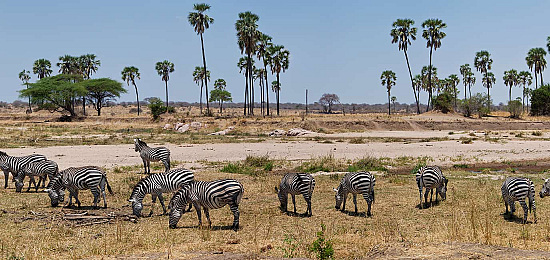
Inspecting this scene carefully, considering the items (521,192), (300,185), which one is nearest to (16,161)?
(300,185)

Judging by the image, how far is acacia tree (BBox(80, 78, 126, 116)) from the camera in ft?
323

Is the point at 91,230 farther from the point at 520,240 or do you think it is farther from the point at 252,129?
the point at 252,129

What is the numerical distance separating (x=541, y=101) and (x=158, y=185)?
8782 centimetres

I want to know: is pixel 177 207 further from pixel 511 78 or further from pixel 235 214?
pixel 511 78

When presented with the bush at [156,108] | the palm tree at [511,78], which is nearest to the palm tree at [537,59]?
the palm tree at [511,78]

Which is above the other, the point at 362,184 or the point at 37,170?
the point at 37,170

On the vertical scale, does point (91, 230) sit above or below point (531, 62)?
below

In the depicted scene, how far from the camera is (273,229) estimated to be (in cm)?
1183

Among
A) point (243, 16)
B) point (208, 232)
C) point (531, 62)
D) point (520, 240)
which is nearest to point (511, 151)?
point (520, 240)

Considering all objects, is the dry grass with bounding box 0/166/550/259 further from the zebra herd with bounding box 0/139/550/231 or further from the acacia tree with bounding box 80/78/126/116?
the acacia tree with bounding box 80/78/126/116

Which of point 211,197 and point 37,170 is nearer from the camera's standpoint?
point 211,197

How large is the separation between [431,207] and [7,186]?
1649 centimetres

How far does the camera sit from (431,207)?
14.6 meters

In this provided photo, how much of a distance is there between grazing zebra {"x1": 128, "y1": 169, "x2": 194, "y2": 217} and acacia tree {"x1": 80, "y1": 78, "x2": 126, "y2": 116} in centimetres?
9077
